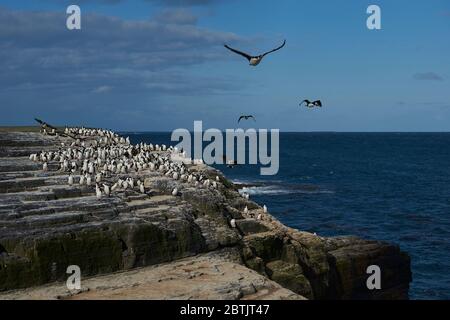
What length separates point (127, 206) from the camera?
28.4 m

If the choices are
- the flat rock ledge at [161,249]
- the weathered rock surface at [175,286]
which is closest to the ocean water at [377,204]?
the flat rock ledge at [161,249]

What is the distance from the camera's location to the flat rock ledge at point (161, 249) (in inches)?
891

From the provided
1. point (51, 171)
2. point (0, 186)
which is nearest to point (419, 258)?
point (51, 171)

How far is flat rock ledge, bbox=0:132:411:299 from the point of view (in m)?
22.6

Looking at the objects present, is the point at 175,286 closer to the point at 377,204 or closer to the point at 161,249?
the point at 161,249

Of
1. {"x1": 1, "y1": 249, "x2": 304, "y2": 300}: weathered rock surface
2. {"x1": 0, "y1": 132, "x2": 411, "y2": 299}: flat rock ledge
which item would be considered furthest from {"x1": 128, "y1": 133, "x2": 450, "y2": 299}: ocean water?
{"x1": 1, "y1": 249, "x2": 304, "y2": 300}: weathered rock surface

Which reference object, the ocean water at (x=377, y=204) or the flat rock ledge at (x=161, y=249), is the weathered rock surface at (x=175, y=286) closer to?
the flat rock ledge at (x=161, y=249)

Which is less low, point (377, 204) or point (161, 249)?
point (161, 249)

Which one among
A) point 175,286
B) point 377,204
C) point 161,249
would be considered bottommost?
point 377,204

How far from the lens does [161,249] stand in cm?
2612

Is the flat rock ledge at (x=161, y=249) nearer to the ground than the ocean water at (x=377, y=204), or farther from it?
farther from it

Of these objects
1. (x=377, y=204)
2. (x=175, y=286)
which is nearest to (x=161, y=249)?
(x=175, y=286)

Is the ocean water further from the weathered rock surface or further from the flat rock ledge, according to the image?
the weathered rock surface
